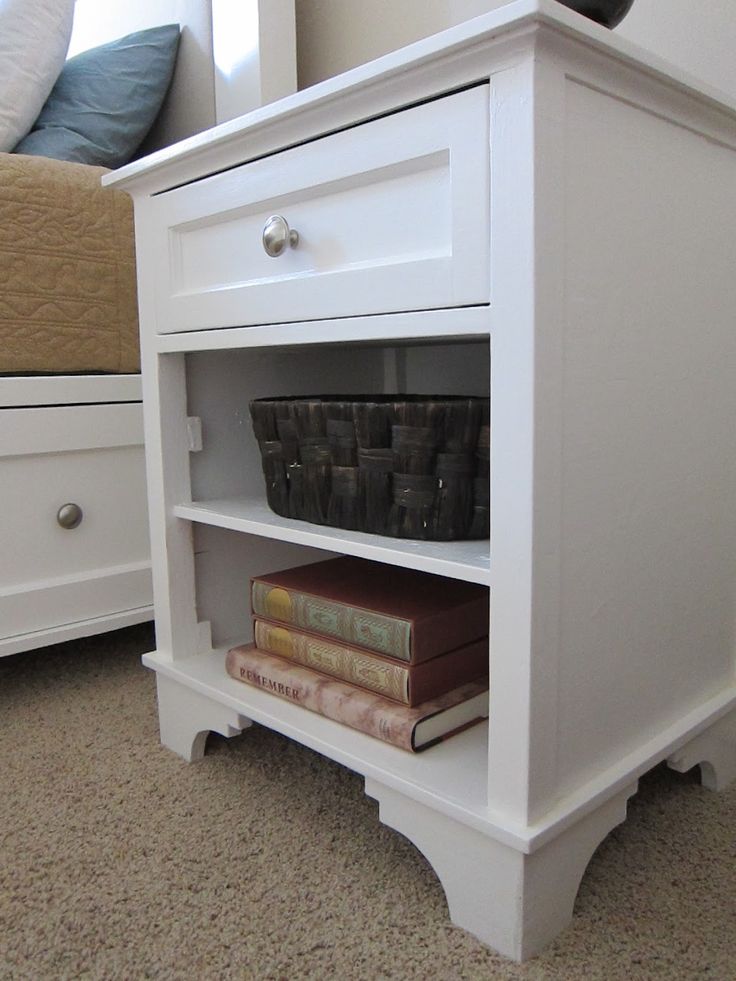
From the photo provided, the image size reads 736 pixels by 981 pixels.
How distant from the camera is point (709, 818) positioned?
28.8 inches

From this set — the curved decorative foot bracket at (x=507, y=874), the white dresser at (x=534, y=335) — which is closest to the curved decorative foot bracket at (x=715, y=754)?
the white dresser at (x=534, y=335)

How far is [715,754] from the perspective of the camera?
0.77m

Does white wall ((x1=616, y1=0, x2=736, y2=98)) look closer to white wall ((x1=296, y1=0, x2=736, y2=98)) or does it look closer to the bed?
white wall ((x1=296, y1=0, x2=736, y2=98))

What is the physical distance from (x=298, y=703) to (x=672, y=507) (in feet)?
1.26

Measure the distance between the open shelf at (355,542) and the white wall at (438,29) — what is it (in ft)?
1.83

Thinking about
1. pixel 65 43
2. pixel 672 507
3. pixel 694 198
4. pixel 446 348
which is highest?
pixel 65 43

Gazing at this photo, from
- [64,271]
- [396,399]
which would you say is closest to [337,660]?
[396,399]

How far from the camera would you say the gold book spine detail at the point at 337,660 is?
71 centimetres

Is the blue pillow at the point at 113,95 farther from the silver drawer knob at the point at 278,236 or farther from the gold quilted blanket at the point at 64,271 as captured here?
the silver drawer knob at the point at 278,236

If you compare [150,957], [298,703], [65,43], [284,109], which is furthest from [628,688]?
[65,43]

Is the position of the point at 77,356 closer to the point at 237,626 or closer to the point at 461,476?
the point at 237,626

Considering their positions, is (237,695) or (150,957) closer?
(150,957)

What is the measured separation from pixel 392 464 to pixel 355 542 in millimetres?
73

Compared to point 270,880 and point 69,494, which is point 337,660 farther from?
point 69,494
